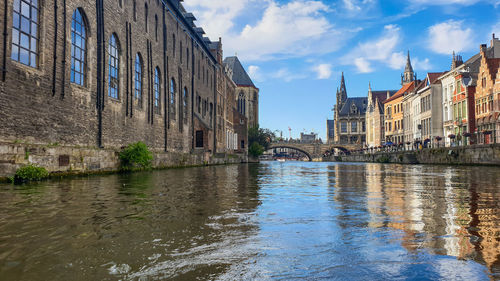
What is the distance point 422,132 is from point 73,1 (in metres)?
53.7

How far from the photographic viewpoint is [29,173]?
13188mm

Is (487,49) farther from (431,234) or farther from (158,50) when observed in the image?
(431,234)

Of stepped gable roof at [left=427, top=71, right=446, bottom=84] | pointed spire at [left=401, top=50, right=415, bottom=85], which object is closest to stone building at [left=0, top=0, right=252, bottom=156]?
stepped gable roof at [left=427, top=71, right=446, bottom=84]

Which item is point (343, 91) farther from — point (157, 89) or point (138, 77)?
point (138, 77)

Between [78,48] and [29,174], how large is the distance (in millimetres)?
9550

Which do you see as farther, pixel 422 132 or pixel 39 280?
pixel 422 132

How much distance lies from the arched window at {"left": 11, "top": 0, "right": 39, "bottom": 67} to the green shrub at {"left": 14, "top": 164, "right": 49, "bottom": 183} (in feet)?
15.2

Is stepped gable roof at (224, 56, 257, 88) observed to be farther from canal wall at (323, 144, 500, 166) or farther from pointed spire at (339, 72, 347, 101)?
pointed spire at (339, 72, 347, 101)

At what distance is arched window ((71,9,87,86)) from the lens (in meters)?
19.9

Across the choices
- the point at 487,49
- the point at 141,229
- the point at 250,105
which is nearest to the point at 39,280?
the point at 141,229

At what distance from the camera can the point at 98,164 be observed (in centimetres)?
1923

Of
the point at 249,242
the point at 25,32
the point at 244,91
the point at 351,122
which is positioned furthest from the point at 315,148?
the point at 249,242

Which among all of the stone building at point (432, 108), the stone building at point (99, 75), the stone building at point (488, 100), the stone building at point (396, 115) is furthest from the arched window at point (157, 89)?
the stone building at point (396, 115)

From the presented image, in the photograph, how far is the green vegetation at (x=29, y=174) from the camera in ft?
42.6
